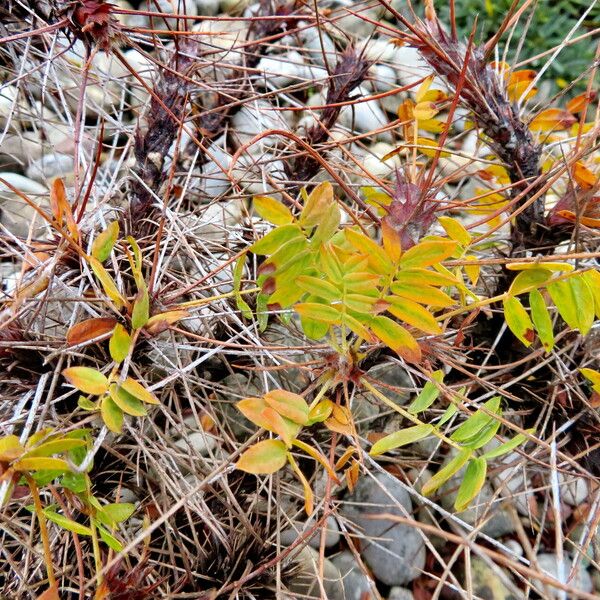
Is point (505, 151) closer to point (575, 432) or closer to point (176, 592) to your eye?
point (575, 432)

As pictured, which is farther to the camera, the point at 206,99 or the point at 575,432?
the point at 206,99

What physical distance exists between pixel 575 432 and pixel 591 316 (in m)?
0.24

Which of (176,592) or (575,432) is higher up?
(575,432)

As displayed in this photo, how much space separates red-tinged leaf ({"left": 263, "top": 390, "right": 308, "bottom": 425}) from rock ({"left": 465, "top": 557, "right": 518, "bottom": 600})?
0.49 meters

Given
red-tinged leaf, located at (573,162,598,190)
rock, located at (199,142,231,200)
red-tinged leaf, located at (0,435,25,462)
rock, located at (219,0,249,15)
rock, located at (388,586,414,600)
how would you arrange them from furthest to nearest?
1. rock, located at (219,0,249,15)
2. rock, located at (199,142,231,200)
3. rock, located at (388,586,414,600)
4. red-tinged leaf, located at (573,162,598,190)
5. red-tinged leaf, located at (0,435,25,462)

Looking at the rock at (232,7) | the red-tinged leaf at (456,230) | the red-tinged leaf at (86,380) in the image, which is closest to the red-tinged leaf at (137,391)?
the red-tinged leaf at (86,380)

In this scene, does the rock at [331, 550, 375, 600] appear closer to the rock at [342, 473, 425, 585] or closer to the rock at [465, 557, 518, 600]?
the rock at [342, 473, 425, 585]

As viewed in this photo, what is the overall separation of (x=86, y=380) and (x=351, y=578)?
20.2 inches

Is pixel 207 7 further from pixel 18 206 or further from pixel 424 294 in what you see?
pixel 424 294

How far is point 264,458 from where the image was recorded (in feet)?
1.84

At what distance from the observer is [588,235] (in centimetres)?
82

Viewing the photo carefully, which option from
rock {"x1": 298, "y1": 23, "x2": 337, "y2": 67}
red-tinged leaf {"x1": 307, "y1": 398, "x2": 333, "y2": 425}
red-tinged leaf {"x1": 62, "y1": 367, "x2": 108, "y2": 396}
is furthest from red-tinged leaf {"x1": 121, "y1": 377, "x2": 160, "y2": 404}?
rock {"x1": 298, "y1": 23, "x2": 337, "y2": 67}

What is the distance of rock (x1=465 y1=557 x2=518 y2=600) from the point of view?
905 millimetres

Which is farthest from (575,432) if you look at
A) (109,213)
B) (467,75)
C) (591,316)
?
(109,213)
